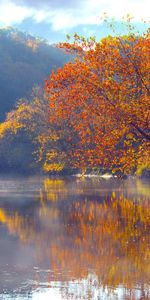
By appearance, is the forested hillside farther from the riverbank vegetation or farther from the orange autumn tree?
the orange autumn tree

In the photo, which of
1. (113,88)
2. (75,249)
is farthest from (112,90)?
(75,249)

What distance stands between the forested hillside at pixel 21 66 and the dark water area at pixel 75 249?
359ft

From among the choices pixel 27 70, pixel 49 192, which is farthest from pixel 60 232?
pixel 27 70

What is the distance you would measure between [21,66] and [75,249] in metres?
150

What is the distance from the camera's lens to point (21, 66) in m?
174

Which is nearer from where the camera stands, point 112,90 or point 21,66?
point 112,90

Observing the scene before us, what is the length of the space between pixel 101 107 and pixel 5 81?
131 metres

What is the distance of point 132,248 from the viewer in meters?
26.6

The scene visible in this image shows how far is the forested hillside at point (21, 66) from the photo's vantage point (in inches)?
6359

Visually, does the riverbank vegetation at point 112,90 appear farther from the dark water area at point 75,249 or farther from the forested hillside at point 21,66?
the forested hillside at point 21,66

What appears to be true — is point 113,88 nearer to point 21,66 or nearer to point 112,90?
point 112,90

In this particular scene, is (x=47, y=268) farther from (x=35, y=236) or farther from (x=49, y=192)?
(x=49, y=192)

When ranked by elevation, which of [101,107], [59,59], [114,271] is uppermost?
[59,59]

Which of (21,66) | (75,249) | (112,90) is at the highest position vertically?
(21,66)
